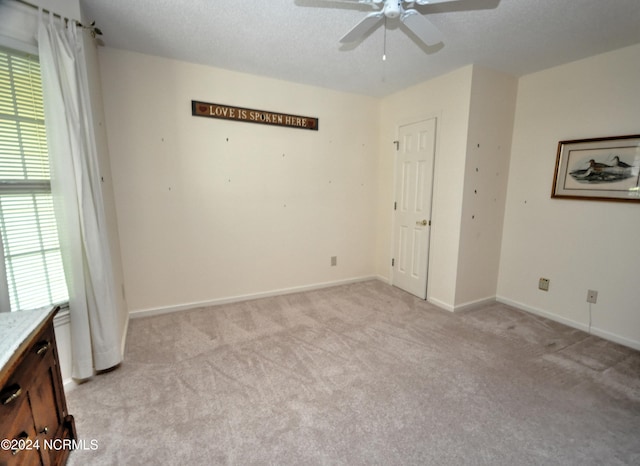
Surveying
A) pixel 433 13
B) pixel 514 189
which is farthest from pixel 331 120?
pixel 514 189

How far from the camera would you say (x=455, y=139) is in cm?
295

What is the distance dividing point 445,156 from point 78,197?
3239mm

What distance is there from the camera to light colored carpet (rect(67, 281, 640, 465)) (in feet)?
4.88

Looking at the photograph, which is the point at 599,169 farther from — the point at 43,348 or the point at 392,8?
the point at 43,348

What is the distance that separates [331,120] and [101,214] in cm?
268

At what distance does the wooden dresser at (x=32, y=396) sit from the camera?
0.96 meters

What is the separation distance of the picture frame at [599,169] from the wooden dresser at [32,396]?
13.2 feet

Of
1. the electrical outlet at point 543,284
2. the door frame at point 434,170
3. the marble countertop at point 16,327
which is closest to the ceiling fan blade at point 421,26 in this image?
the door frame at point 434,170

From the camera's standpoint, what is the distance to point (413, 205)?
3531 mm

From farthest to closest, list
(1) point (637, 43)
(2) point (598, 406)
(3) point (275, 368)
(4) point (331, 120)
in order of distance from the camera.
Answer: (4) point (331, 120)
(1) point (637, 43)
(3) point (275, 368)
(2) point (598, 406)

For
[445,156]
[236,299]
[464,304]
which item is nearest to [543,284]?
[464,304]

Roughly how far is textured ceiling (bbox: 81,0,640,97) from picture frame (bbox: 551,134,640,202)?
79cm

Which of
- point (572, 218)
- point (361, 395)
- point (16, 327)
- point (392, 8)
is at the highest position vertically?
point (392, 8)

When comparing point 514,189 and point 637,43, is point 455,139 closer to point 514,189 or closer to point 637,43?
point 514,189
